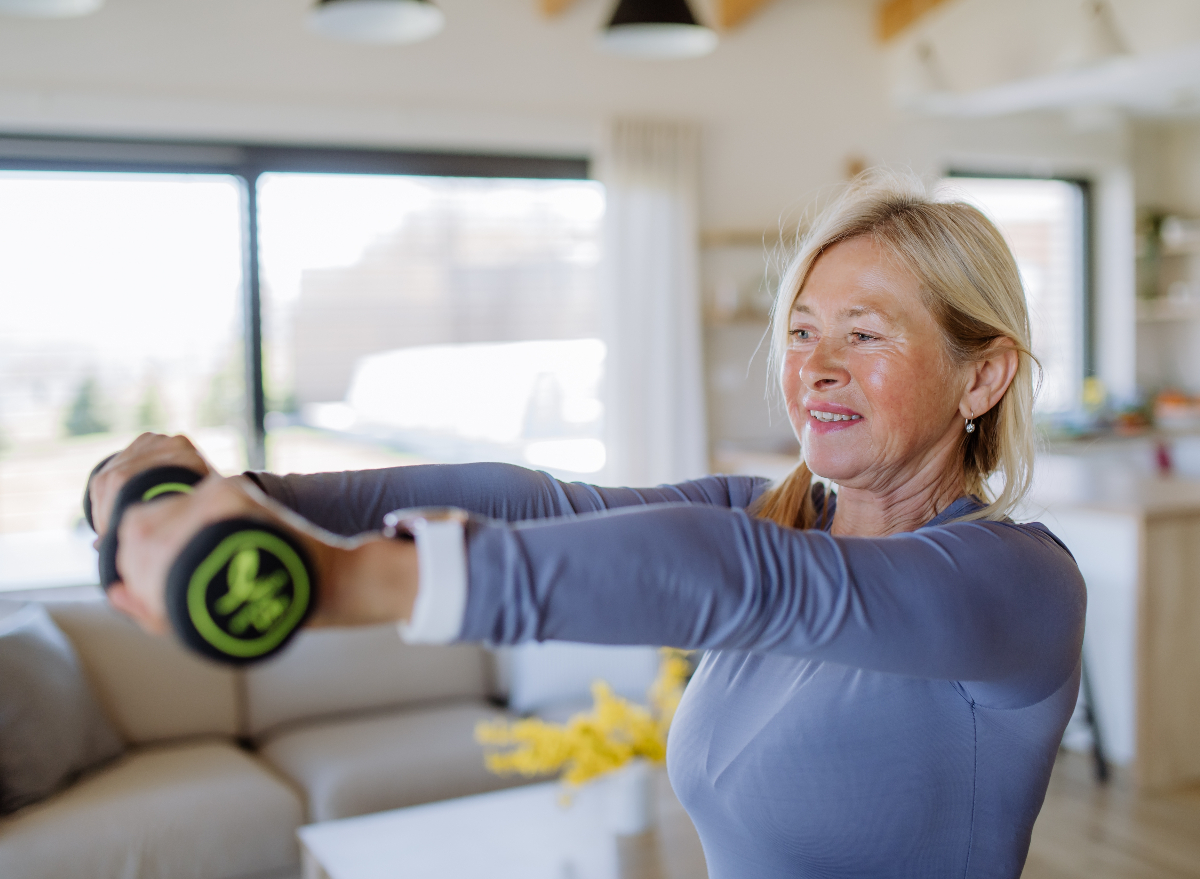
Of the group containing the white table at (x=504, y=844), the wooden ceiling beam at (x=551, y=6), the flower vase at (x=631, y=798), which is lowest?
the white table at (x=504, y=844)

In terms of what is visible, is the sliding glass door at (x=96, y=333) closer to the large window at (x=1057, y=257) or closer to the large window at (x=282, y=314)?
the large window at (x=282, y=314)

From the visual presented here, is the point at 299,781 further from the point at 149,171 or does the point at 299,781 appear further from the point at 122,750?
the point at 149,171

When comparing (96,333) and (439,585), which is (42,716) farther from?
(439,585)

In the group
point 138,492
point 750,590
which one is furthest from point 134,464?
point 750,590

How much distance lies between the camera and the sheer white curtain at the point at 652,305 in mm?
4980

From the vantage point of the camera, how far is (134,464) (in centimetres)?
76

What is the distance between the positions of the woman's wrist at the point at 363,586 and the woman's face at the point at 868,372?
61cm

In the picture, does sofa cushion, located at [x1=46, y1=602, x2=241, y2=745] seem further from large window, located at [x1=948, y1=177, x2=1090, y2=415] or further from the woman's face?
large window, located at [x1=948, y1=177, x2=1090, y2=415]

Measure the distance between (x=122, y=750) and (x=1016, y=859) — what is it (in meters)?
2.87

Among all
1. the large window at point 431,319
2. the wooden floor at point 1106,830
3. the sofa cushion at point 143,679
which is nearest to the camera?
the wooden floor at point 1106,830

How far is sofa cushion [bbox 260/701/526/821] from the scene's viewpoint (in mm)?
3049

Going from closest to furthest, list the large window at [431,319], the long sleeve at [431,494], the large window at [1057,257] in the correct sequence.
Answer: the long sleeve at [431,494]
the large window at [431,319]
the large window at [1057,257]

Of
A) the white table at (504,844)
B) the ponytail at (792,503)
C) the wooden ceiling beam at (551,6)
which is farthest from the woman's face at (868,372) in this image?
the wooden ceiling beam at (551,6)

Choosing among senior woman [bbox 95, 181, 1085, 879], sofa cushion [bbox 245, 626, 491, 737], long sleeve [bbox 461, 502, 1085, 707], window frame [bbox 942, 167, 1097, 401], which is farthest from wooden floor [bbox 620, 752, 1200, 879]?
window frame [bbox 942, 167, 1097, 401]
